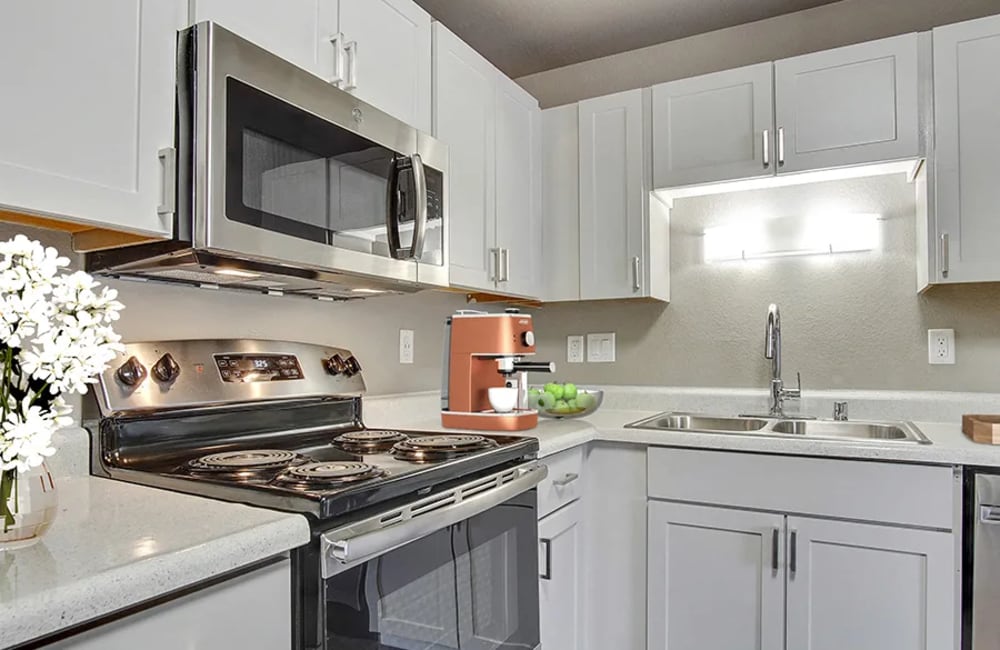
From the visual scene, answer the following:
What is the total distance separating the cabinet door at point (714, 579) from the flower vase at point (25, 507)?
1605mm

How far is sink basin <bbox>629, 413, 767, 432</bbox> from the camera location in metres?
2.37

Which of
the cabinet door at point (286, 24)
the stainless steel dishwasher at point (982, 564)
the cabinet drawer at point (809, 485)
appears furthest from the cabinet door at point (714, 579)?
the cabinet door at point (286, 24)

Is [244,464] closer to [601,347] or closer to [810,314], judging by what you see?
[601,347]

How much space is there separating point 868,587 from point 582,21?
7.07 feet

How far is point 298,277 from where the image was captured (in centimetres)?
157

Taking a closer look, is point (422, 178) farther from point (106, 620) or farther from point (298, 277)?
point (106, 620)

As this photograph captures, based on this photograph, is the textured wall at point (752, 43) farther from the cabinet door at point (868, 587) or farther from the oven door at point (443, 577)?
the oven door at point (443, 577)

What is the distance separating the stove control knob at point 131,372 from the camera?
136cm

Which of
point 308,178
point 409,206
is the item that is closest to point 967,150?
point 409,206

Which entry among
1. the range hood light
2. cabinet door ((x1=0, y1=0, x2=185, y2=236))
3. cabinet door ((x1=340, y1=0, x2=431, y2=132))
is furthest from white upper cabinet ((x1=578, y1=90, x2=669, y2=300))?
cabinet door ((x1=0, y1=0, x2=185, y2=236))

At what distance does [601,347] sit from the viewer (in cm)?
286

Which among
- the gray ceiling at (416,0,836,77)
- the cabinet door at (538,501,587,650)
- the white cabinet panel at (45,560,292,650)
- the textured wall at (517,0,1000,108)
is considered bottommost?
the cabinet door at (538,501,587,650)

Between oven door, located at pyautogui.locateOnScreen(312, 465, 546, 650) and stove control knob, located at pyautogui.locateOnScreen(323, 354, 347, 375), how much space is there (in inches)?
24.7

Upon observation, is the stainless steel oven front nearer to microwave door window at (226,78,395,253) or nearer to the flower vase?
microwave door window at (226,78,395,253)
